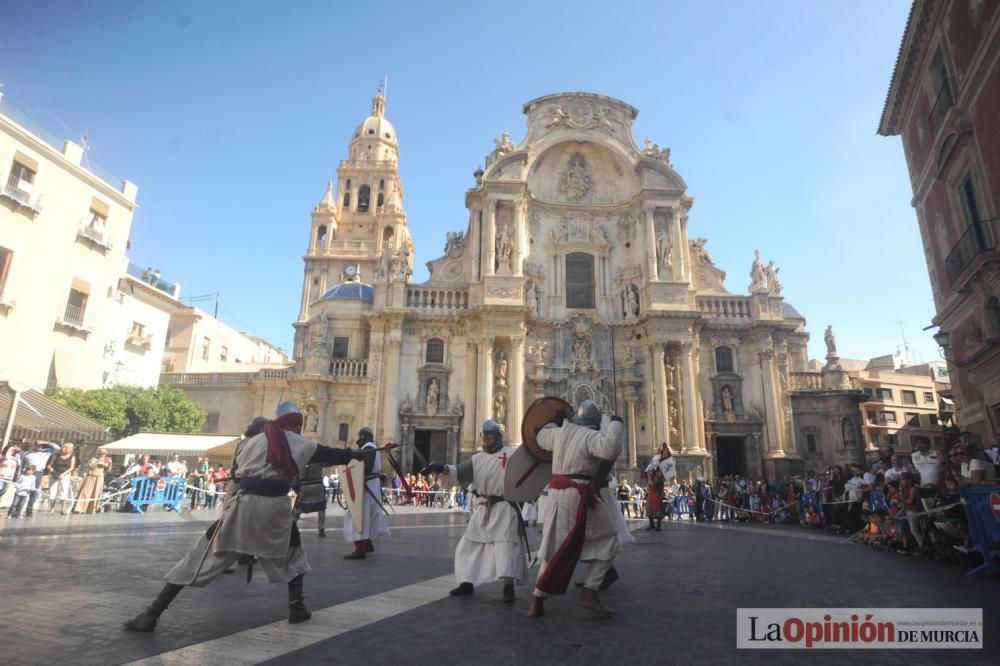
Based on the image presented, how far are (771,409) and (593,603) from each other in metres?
24.6

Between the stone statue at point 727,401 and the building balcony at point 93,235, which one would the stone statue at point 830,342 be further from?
the building balcony at point 93,235

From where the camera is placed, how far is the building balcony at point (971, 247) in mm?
13352

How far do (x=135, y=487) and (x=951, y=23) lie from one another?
2514cm

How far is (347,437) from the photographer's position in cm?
2952

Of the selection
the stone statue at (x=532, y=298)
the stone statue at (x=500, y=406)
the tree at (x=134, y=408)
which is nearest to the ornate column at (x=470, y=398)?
the stone statue at (x=500, y=406)

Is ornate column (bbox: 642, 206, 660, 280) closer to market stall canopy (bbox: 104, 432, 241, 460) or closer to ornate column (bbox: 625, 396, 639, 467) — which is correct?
ornate column (bbox: 625, 396, 639, 467)

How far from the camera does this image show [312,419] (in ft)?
94.4

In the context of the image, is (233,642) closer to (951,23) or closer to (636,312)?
(951,23)

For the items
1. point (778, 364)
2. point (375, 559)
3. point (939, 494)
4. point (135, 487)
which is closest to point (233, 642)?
point (375, 559)

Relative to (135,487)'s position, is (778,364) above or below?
above

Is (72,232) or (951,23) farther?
(72,232)

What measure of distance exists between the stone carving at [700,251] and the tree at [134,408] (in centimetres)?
2662

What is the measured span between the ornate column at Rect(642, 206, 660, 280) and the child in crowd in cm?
2344

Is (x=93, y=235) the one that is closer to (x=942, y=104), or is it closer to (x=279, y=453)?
(x=279, y=453)
